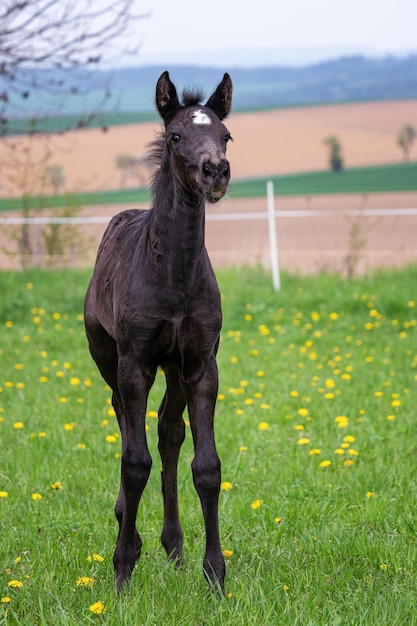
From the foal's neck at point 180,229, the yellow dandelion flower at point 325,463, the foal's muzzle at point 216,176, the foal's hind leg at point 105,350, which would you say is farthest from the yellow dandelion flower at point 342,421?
the foal's muzzle at point 216,176

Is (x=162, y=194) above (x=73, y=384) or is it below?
above

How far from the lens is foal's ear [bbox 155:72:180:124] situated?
3.98 m

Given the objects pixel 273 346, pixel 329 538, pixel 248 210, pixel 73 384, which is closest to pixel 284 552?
pixel 329 538

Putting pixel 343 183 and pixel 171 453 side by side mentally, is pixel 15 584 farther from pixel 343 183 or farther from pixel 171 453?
pixel 343 183

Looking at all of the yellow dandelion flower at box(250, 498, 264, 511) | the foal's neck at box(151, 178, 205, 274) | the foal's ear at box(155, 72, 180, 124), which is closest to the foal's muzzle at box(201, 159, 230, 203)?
the foal's neck at box(151, 178, 205, 274)

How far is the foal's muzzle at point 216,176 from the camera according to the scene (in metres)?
3.52

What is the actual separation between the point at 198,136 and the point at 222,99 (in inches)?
17.6

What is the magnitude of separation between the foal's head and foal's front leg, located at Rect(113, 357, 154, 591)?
883mm

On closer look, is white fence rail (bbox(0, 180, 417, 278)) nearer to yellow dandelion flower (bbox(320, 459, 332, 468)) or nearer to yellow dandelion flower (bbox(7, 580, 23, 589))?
yellow dandelion flower (bbox(320, 459, 332, 468))

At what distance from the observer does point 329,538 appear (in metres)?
4.48

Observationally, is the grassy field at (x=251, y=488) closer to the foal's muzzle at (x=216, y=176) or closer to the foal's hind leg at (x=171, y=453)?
the foal's hind leg at (x=171, y=453)

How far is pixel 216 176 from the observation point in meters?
3.52

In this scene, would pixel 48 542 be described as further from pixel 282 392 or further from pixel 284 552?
pixel 282 392

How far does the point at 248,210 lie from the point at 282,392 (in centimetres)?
1664
